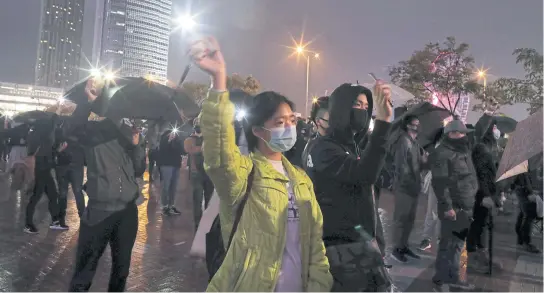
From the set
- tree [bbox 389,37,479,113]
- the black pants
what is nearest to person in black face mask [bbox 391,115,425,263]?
the black pants

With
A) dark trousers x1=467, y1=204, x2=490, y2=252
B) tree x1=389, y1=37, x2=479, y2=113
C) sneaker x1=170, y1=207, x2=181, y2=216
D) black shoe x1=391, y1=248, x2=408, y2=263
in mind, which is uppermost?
tree x1=389, y1=37, x2=479, y2=113

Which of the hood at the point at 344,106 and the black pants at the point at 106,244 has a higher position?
the hood at the point at 344,106

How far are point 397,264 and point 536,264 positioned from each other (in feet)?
6.59

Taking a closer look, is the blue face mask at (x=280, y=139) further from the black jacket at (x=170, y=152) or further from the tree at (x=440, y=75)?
the tree at (x=440, y=75)

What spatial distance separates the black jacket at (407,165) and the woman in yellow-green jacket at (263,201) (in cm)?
389

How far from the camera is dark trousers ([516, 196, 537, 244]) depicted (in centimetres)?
657

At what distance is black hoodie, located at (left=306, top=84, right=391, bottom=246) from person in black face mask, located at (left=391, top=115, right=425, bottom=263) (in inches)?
140

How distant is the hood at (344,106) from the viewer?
2.53 metres

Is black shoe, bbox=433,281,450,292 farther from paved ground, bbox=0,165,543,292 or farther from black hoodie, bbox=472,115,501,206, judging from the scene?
black hoodie, bbox=472,115,501,206

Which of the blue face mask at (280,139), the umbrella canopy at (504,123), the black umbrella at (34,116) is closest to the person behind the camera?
the blue face mask at (280,139)

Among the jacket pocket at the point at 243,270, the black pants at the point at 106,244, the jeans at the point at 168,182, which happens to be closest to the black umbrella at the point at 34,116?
the jeans at the point at 168,182

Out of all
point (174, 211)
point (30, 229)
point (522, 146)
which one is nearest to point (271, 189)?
point (522, 146)

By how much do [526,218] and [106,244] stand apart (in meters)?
5.97

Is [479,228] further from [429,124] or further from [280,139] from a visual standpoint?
[280,139]
